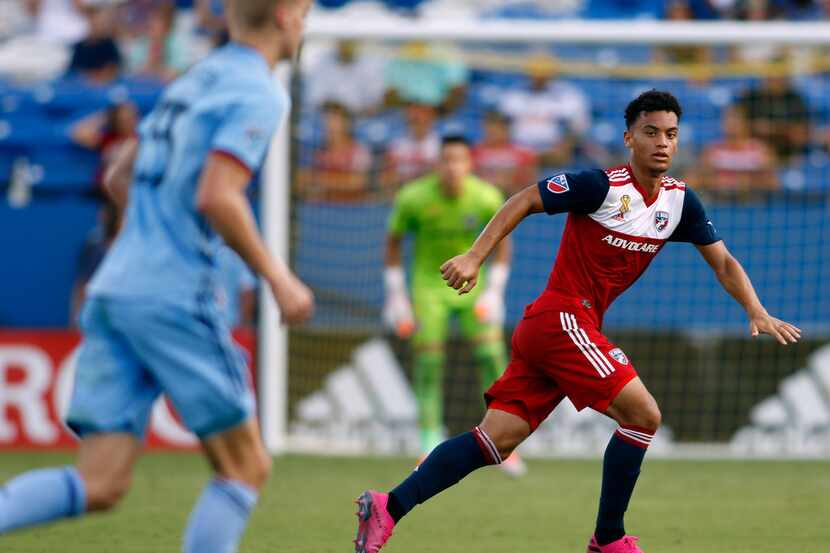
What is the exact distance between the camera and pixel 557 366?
5648 mm

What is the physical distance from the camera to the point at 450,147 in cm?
992

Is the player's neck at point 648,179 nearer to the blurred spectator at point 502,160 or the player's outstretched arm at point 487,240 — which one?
the player's outstretched arm at point 487,240

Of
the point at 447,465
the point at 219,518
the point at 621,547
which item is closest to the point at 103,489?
the point at 219,518

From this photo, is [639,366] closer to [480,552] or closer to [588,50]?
[588,50]

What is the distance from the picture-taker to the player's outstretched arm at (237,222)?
3.81m

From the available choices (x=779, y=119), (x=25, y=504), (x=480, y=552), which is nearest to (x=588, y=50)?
(x=779, y=119)

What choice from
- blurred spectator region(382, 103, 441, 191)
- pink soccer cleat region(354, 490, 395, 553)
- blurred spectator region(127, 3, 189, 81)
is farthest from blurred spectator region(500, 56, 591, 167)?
pink soccer cleat region(354, 490, 395, 553)

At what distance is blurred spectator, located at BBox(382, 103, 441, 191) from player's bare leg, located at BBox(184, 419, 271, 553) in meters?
8.18

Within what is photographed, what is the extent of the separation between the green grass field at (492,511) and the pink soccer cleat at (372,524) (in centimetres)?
50

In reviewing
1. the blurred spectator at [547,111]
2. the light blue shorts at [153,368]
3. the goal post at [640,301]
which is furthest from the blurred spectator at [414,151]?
the light blue shorts at [153,368]

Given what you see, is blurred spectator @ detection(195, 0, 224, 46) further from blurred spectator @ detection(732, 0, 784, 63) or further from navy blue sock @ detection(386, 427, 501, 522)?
navy blue sock @ detection(386, 427, 501, 522)

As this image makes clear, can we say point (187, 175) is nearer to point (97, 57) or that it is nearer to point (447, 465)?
point (447, 465)

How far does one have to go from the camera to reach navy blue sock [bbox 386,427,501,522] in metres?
5.63

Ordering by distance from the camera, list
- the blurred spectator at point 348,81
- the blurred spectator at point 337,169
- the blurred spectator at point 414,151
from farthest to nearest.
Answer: the blurred spectator at point 348,81 → the blurred spectator at point 414,151 → the blurred spectator at point 337,169
